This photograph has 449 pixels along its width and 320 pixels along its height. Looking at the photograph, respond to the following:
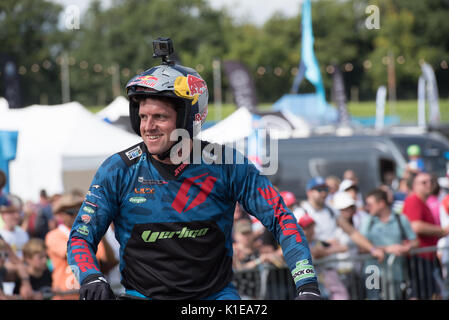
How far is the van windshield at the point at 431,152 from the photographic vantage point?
57.3 ft

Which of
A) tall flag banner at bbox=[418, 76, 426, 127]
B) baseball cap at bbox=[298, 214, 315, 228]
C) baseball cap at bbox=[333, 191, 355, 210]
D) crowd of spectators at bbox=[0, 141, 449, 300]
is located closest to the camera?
crowd of spectators at bbox=[0, 141, 449, 300]

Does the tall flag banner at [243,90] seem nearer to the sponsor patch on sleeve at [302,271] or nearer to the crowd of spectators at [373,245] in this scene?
the crowd of spectators at [373,245]

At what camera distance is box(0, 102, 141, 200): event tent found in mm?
11023

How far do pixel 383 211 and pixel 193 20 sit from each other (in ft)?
194

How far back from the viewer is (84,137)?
36.6ft

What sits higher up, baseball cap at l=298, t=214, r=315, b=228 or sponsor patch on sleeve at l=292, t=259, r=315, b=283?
sponsor patch on sleeve at l=292, t=259, r=315, b=283

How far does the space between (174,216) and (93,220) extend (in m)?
0.39

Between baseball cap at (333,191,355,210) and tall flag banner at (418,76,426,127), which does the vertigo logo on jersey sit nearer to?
baseball cap at (333,191,355,210)

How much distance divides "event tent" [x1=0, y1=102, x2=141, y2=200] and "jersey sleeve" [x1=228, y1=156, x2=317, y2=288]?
288 inches

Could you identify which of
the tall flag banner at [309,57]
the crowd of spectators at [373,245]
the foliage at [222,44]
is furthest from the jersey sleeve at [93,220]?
the foliage at [222,44]

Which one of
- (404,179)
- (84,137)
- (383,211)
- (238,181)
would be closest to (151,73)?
(238,181)

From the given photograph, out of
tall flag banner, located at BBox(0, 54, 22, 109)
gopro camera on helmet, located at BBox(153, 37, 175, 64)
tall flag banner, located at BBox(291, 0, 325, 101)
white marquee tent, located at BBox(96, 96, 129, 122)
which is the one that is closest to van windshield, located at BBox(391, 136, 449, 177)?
tall flag banner, located at BBox(291, 0, 325, 101)

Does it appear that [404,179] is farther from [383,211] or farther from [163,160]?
[163,160]

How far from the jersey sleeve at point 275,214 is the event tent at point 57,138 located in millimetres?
7314
